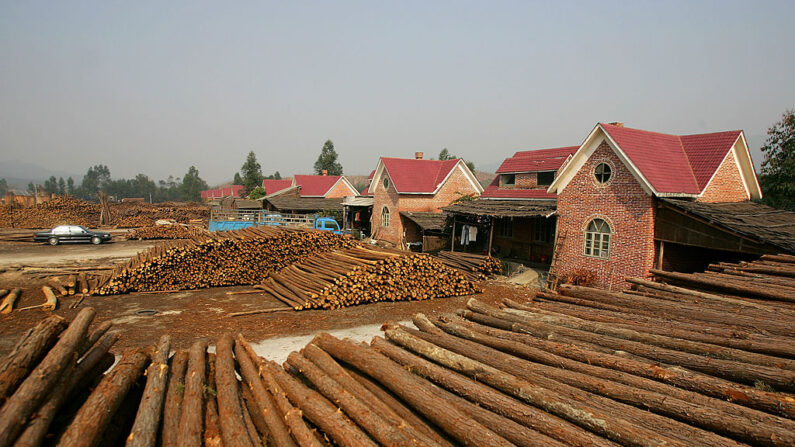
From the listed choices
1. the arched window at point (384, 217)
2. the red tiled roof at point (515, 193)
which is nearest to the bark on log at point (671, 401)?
the red tiled roof at point (515, 193)

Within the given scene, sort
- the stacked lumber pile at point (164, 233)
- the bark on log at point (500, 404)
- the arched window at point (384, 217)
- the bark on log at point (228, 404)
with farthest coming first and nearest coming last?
the stacked lumber pile at point (164, 233) < the arched window at point (384, 217) < the bark on log at point (228, 404) < the bark on log at point (500, 404)

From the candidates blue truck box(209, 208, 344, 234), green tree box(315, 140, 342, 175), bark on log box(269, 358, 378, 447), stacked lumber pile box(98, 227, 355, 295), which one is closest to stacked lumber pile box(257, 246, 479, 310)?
stacked lumber pile box(98, 227, 355, 295)

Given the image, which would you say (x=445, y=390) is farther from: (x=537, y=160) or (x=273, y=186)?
(x=273, y=186)

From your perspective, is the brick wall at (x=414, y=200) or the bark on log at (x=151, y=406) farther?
the brick wall at (x=414, y=200)

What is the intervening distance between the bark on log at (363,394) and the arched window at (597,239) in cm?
1368

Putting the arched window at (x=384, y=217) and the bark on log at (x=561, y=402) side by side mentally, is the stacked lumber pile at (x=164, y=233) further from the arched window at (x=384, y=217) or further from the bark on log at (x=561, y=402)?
the bark on log at (x=561, y=402)

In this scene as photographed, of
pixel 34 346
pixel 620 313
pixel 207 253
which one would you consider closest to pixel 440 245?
pixel 207 253

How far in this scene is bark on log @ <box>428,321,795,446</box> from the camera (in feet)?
11.0

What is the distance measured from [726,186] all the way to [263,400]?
65.2 feet

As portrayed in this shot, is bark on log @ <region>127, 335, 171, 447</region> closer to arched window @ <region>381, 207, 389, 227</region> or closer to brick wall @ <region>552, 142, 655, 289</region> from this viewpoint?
brick wall @ <region>552, 142, 655, 289</region>

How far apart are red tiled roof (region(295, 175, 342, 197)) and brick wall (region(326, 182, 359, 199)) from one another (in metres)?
0.77

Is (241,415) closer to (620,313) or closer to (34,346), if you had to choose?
(34,346)

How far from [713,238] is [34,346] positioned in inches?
655

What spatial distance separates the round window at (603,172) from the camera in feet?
51.9
